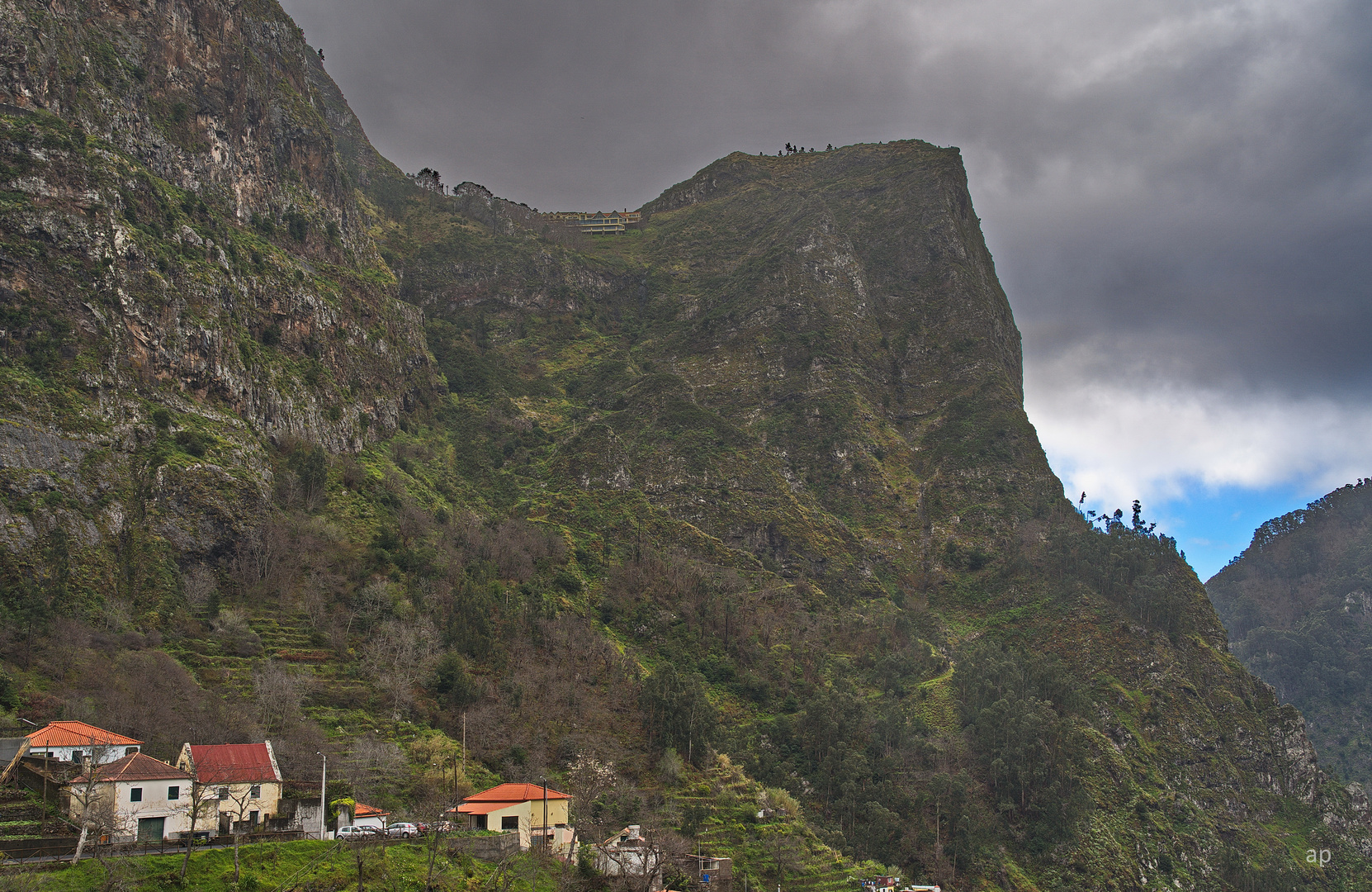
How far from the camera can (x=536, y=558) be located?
96.2 metres

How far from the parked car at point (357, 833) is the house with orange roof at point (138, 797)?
18.9ft

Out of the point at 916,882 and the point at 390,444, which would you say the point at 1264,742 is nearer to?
the point at 916,882

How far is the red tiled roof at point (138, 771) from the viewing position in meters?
41.2

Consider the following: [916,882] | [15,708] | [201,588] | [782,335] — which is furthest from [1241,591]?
[15,708]

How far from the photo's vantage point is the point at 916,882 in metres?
74.0

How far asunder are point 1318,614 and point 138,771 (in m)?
165

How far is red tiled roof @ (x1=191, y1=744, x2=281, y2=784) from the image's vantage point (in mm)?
45625

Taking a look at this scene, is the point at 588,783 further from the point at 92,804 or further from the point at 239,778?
the point at 92,804

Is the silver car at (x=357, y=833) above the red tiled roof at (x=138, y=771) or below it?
below

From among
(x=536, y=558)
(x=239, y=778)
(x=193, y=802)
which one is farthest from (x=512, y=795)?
(x=536, y=558)

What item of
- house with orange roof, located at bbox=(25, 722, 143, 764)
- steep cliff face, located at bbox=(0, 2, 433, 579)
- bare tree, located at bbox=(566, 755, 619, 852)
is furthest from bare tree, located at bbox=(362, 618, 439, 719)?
house with orange roof, located at bbox=(25, 722, 143, 764)

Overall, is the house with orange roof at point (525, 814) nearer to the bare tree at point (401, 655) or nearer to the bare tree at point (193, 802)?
the bare tree at point (193, 802)

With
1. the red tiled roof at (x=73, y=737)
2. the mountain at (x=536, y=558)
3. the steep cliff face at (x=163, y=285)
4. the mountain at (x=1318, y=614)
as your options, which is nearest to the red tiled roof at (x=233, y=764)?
the red tiled roof at (x=73, y=737)

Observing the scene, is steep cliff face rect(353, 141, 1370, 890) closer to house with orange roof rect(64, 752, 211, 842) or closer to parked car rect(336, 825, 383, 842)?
parked car rect(336, 825, 383, 842)
